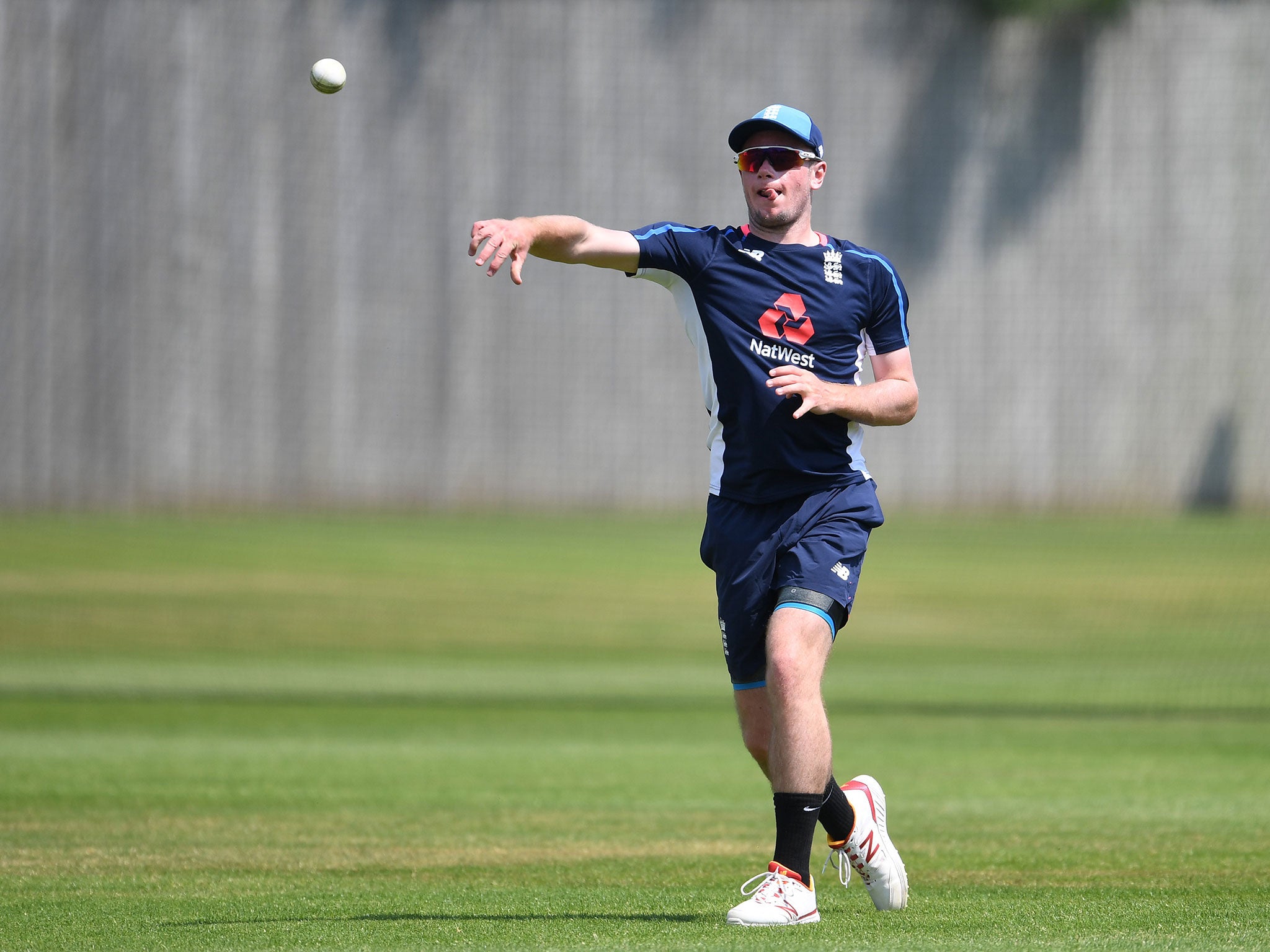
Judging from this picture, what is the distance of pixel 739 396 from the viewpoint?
17.6 feet

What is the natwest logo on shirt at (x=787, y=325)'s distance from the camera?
5.34 metres

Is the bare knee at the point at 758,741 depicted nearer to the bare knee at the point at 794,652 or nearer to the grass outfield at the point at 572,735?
the bare knee at the point at 794,652

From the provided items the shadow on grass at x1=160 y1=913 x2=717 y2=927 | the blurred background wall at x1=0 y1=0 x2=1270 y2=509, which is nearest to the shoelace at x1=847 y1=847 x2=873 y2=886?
the shadow on grass at x1=160 y1=913 x2=717 y2=927

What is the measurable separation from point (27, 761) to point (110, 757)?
44 centimetres

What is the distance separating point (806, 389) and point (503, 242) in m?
1.03

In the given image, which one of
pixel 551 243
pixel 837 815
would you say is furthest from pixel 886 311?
pixel 837 815

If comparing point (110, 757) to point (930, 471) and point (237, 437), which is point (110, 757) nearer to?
point (237, 437)

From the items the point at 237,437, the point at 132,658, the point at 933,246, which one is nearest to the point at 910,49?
the point at 933,246

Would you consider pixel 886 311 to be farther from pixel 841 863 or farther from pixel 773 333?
pixel 841 863

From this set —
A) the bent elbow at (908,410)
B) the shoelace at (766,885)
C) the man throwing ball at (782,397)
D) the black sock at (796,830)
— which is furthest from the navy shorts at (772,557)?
the shoelace at (766,885)

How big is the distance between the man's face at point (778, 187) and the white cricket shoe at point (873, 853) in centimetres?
186

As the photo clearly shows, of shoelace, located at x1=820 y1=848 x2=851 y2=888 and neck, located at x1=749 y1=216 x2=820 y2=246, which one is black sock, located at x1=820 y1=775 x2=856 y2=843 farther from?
neck, located at x1=749 y1=216 x2=820 y2=246

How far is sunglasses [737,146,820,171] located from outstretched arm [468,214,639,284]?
0.46 metres

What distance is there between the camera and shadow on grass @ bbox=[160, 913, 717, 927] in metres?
4.79
